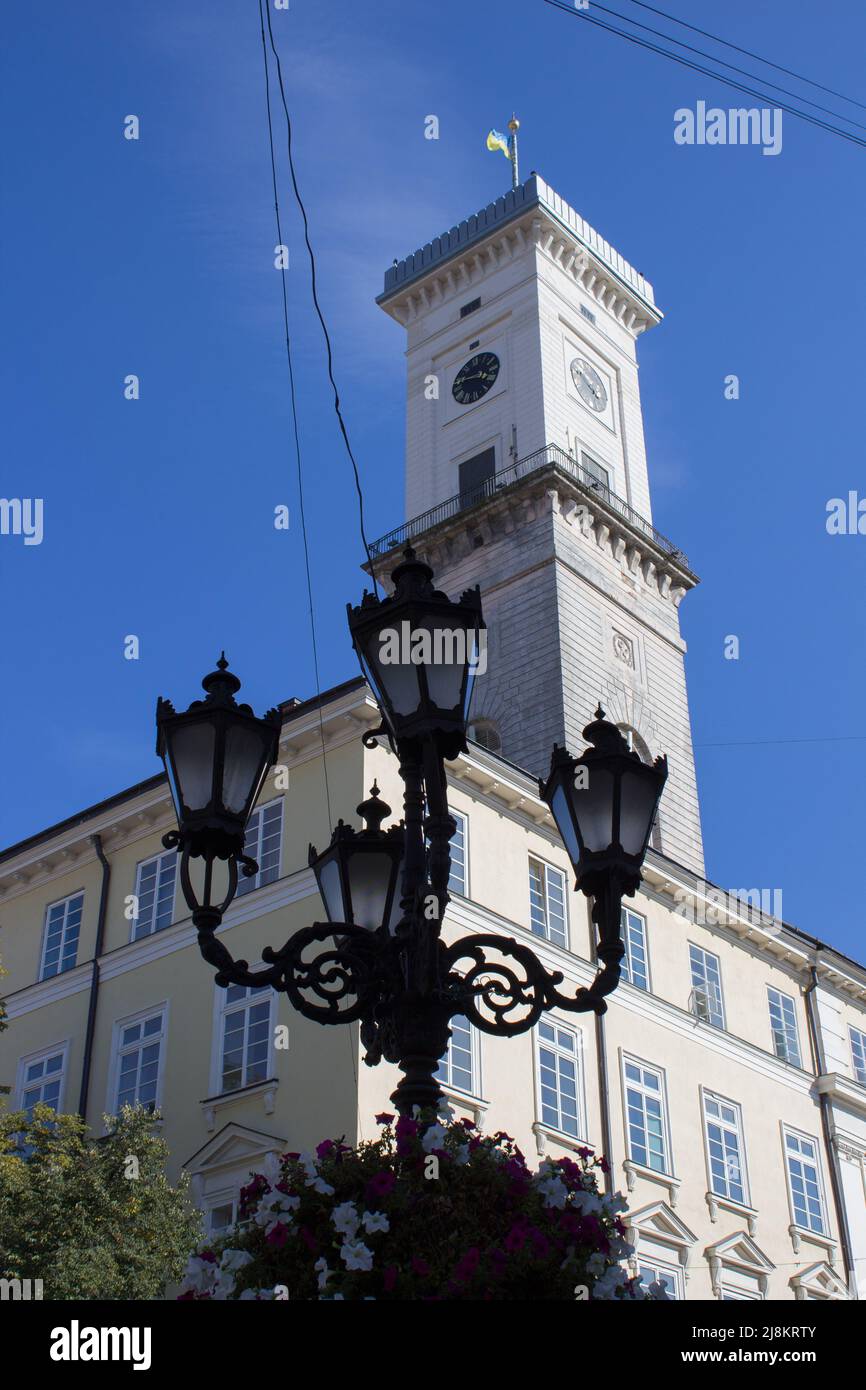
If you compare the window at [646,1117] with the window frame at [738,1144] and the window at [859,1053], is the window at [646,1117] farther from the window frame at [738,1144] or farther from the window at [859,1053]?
the window at [859,1053]

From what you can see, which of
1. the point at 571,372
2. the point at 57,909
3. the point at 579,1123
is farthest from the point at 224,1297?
the point at 571,372

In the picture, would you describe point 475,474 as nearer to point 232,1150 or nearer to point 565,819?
point 232,1150

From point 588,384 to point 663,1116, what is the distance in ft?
102

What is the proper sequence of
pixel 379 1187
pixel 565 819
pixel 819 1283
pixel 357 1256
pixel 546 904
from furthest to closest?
pixel 819 1283 < pixel 546 904 < pixel 565 819 < pixel 379 1187 < pixel 357 1256

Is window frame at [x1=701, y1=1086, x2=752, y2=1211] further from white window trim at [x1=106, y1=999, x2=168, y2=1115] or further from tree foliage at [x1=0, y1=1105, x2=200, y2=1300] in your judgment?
tree foliage at [x1=0, y1=1105, x2=200, y2=1300]

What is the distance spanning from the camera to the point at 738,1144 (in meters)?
28.1

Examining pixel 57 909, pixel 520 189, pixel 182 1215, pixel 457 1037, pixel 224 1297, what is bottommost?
pixel 224 1297

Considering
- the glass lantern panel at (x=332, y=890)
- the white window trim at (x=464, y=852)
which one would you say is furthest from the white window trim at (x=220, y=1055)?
the glass lantern panel at (x=332, y=890)

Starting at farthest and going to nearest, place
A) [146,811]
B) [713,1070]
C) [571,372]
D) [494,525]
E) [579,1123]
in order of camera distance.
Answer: [571,372] → [494,525] → [713,1070] → [146,811] → [579,1123]

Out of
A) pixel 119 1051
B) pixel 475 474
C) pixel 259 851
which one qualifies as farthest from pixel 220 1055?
pixel 475 474
